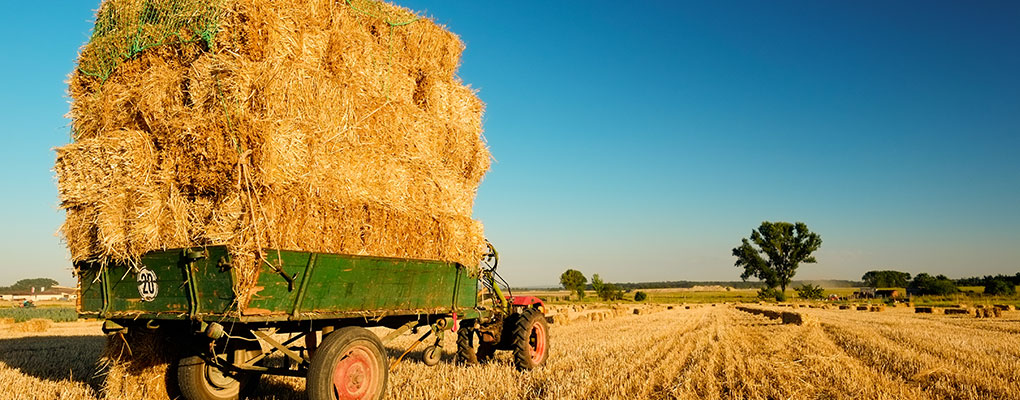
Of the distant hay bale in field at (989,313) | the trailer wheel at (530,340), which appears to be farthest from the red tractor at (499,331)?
the distant hay bale in field at (989,313)

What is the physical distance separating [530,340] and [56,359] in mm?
7867

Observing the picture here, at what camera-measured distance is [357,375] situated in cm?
593

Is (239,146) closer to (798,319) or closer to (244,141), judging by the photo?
(244,141)

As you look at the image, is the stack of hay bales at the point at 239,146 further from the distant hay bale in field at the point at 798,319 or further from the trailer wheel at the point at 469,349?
the distant hay bale in field at the point at 798,319

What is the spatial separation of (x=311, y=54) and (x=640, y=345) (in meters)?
8.75

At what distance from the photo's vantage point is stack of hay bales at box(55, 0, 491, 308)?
17.5 feet

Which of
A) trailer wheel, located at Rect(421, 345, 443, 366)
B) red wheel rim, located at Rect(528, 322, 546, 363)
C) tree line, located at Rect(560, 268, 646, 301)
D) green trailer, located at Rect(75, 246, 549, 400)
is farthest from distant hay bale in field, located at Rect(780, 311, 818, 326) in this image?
tree line, located at Rect(560, 268, 646, 301)

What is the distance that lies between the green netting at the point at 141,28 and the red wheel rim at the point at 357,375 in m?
3.17

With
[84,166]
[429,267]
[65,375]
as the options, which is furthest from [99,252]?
[65,375]

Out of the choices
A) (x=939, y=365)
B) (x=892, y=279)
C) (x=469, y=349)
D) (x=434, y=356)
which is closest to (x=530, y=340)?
(x=469, y=349)

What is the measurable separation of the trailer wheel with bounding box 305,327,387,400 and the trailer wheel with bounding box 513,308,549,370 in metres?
2.97

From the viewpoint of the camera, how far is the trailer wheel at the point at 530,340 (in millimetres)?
8828

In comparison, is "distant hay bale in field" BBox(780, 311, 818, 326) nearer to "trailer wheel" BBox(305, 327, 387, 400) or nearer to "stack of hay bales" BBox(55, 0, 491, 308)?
"stack of hay bales" BBox(55, 0, 491, 308)

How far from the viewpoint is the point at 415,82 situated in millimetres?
8156
